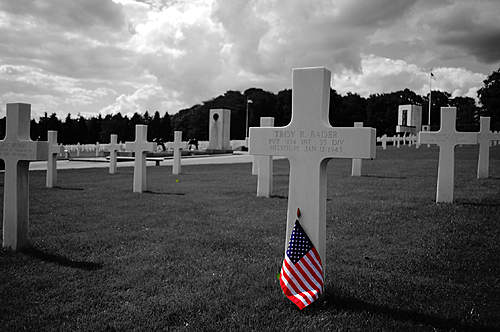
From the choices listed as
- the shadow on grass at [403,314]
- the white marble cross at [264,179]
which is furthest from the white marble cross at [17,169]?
the white marble cross at [264,179]

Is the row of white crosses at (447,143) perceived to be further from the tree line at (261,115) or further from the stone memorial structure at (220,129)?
the tree line at (261,115)

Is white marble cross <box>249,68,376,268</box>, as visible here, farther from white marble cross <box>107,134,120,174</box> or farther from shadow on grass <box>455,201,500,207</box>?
white marble cross <box>107,134,120,174</box>

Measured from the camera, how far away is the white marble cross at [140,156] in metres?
11.1

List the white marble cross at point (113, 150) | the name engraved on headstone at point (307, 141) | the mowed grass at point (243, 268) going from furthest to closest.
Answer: the white marble cross at point (113, 150) < the name engraved on headstone at point (307, 141) < the mowed grass at point (243, 268)

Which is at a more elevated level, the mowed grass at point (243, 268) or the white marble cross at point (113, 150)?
the white marble cross at point (113, 150)

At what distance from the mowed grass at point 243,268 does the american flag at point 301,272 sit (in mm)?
131

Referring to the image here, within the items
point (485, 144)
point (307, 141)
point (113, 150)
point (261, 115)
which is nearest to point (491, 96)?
point (261, 115)

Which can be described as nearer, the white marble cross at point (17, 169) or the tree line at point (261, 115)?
the white marble cross at point (17, 169)

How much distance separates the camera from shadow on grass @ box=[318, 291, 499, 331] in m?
3.25

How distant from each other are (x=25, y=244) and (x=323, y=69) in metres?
4.65

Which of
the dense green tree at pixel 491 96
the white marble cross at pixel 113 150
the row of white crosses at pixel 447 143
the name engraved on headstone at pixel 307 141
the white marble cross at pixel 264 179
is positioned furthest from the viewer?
the dense green tree at pixel 491 96

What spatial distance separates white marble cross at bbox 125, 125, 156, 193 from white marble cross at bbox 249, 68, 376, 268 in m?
7.74

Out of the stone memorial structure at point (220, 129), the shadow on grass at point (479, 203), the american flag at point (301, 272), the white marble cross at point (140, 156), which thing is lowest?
the american flag at point (301, 272)

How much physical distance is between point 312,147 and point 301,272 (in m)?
1.21
